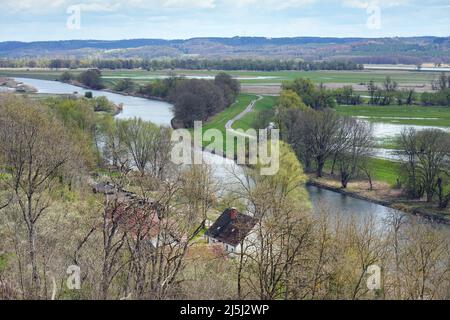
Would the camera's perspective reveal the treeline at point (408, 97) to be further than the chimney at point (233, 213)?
Yes

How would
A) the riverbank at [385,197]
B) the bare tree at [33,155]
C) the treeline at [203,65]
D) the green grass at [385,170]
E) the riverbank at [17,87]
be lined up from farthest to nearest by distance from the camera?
1. the treeline at [203,65]
2. the riverbank at [17,87]
3. the green grass at [385,170]
4. the riverbank at [385,197]
5. the bare tree at [33,155]

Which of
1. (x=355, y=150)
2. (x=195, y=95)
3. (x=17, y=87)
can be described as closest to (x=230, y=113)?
(x=195, y=95)

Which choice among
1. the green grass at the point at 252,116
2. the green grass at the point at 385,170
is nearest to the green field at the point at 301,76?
the green grass at the point at 252,116

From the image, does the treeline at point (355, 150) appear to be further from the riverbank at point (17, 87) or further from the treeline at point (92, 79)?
the treeline at point (92, 79)

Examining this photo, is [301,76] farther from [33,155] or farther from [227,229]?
[33,155]

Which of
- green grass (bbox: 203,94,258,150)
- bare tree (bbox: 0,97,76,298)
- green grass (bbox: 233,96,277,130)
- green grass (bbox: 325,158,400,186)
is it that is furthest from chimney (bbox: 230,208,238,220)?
green grass (bbox: 233,96,277,130)

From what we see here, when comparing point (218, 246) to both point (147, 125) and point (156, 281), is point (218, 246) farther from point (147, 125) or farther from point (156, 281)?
point (147, 125)
